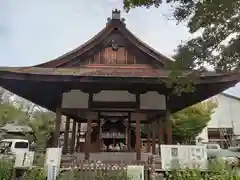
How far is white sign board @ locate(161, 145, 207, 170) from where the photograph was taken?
858cm

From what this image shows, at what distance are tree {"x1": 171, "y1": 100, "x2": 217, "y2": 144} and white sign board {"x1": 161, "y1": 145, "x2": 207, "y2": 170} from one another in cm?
1527

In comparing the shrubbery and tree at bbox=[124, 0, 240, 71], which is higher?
tree at bbox=[124, 0, 240, 71]

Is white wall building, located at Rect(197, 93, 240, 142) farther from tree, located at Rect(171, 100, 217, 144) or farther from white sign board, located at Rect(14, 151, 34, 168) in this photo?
white sign board, located at Rect(14, 151, 34, 168)

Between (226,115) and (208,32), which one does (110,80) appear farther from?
(226,115)

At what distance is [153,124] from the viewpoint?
1404 centimetres

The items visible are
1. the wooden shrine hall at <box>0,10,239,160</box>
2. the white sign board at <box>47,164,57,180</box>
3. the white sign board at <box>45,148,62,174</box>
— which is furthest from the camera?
the wooden shrine hall at <box>0,10,239,160</box>

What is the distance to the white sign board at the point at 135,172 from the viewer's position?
7.98 meters

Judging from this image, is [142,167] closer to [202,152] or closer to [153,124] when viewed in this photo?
[202,152]

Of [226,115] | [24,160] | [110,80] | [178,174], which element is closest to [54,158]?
[24,160]

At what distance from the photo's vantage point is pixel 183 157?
873cm

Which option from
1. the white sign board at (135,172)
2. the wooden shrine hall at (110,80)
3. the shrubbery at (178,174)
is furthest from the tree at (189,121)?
the white sign board at (135,172)

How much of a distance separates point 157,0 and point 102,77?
3807mm

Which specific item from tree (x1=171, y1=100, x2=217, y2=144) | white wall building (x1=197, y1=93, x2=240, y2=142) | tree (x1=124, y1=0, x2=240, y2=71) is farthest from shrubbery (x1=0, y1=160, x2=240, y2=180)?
white wall building (x1=197, y1=93, x2=240, y2=142)

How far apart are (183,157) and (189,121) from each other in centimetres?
1639
